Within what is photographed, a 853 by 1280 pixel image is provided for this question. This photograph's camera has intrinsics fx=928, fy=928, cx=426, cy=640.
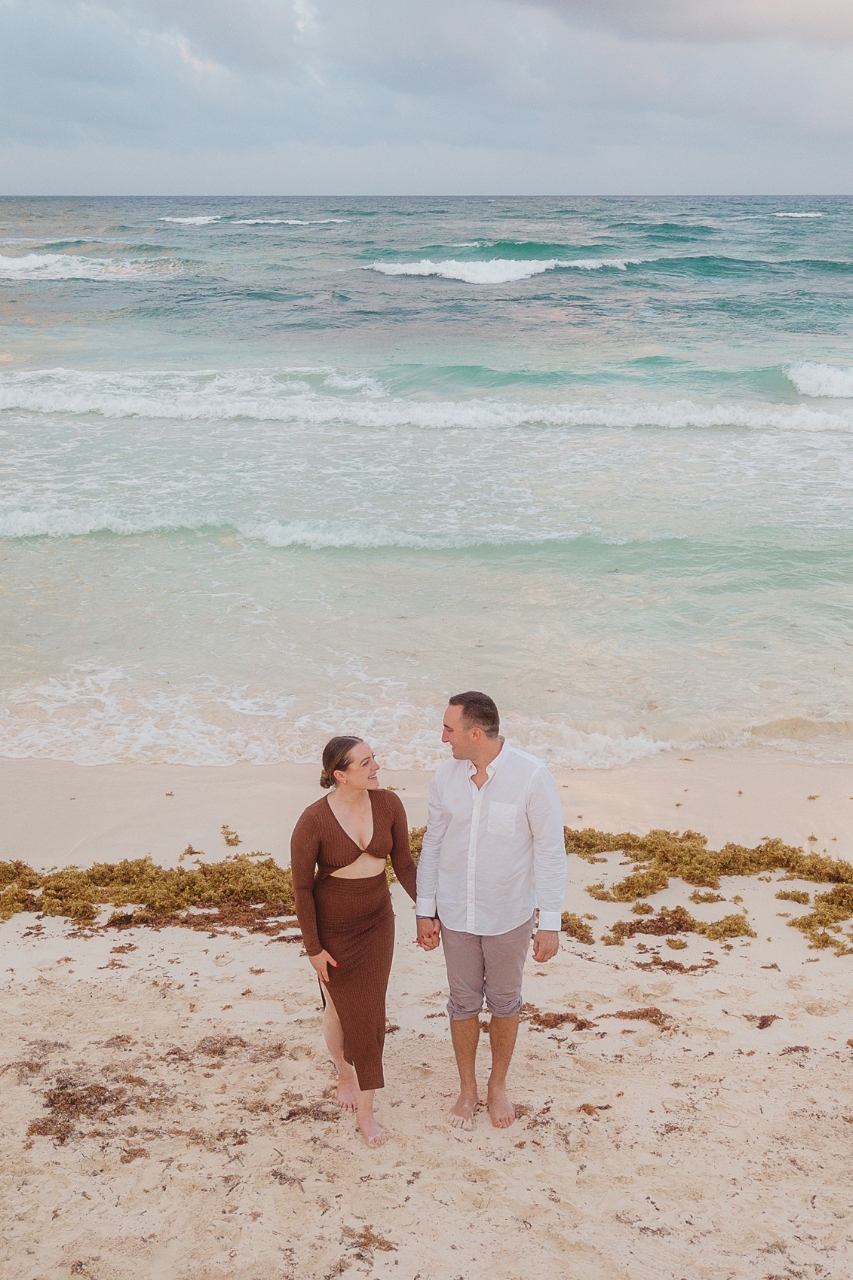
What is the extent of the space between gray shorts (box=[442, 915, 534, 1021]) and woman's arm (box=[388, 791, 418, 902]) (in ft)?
0.78

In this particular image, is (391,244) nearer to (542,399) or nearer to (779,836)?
(542,399)

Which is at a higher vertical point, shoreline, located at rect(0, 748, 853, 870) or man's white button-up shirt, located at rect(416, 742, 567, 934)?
man's white button-up shirt, located at rect(416, 742, 567, 934)

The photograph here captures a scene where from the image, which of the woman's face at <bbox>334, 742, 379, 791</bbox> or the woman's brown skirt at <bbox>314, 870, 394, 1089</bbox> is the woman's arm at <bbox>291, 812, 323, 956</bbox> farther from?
the woman's face at <bbox>334, 742, 379, 791</bbox>

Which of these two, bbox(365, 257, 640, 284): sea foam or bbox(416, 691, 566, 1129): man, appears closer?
bbox(416, 691, 566, 1129): man

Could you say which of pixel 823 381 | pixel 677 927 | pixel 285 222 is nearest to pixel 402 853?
pixel 677 927

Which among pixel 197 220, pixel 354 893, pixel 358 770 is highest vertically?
pixel 197 220

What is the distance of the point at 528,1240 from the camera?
10.7 feet

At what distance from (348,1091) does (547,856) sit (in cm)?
139

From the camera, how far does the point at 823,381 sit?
2064cm

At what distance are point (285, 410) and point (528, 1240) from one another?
17302mm

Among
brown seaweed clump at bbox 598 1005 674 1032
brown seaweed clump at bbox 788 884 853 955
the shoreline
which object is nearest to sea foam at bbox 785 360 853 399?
the shoreline

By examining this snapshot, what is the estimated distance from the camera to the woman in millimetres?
3637

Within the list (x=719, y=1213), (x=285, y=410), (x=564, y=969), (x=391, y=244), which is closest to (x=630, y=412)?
(x=285, y=410)

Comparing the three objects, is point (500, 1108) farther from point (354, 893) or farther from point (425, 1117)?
point (354, 893)
